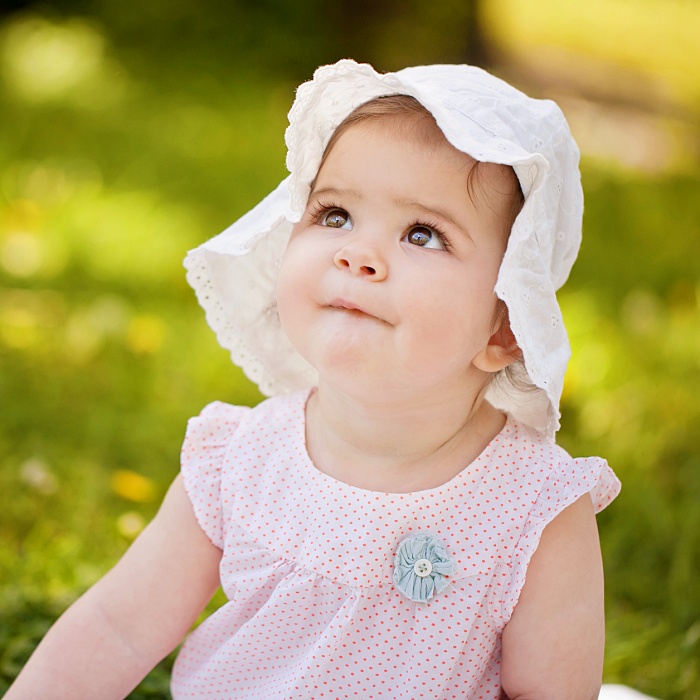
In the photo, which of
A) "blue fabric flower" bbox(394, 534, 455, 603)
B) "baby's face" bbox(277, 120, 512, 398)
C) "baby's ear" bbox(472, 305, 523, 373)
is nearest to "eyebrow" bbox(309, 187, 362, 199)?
"baby's face" bbox(277, 120, 512, 398)

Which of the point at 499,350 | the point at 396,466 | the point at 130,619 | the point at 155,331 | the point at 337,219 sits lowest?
the point at 155,331

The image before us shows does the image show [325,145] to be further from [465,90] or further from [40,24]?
[40,24]

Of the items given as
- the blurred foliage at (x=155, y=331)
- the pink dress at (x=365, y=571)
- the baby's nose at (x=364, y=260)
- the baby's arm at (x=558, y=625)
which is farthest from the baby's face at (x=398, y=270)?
the blurred foliage at (x=155, y=331)

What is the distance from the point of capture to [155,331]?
332 centimetres

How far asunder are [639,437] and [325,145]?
66.0 inches

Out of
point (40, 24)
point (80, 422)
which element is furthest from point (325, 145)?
point (40, 24)

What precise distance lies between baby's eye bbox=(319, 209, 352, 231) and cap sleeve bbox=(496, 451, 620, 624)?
52cm

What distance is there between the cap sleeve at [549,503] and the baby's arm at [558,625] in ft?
0.07

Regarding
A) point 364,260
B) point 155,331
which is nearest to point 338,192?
point 364,260

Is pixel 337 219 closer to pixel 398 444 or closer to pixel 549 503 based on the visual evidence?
pixel 398 444

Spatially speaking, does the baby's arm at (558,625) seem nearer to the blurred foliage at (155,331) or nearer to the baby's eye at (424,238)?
the baby's eye at (424,238)

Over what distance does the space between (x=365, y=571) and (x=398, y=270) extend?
469 millimetres

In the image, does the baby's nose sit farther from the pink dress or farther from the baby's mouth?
the pink dress

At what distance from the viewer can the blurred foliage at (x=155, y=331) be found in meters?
2.43
